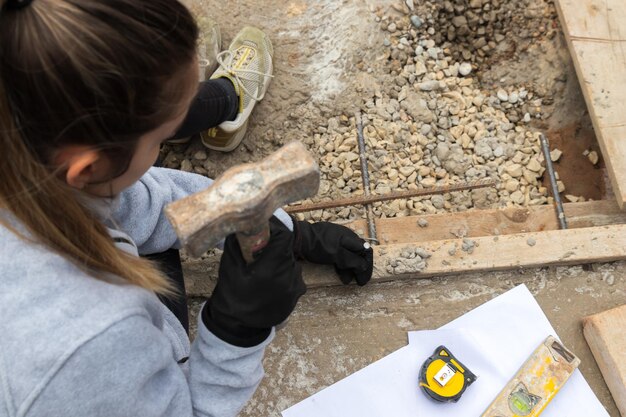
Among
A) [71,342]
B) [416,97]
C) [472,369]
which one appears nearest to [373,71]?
[416,97]

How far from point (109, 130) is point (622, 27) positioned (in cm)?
232

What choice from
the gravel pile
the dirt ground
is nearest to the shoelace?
the dirt ground

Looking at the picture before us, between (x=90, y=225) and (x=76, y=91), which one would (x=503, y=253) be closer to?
(x=90, y=225)

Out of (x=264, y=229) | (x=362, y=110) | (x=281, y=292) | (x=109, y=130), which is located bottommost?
(x=362, y=110)

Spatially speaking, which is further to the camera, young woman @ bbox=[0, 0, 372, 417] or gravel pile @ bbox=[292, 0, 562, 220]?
gravel pile @ bbox=[292, 0, 562, 220]

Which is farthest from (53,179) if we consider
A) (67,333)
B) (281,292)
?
(281,292)

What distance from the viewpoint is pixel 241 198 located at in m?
0.89

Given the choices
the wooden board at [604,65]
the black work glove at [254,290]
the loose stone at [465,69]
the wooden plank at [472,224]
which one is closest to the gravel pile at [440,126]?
the loose stone at [465,69]

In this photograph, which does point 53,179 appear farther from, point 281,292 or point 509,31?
point 509,31

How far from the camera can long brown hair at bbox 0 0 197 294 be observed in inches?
30.4

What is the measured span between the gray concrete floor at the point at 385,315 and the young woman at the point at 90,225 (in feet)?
2.11

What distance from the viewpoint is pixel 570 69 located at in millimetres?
2457

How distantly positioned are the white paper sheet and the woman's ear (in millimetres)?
1097

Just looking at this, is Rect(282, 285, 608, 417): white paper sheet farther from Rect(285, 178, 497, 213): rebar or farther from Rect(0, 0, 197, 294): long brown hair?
Rect(0, 0, 197, 294): long brown hair
